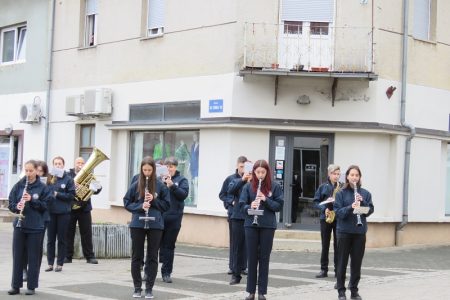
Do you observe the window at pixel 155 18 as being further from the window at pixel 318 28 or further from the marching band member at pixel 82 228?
the marching band member at pixel 82 228

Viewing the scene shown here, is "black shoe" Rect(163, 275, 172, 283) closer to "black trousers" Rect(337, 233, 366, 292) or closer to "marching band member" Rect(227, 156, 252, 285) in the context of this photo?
"marching band member" Rect(227, 156, 252, 285)

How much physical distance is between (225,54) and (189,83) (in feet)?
4.46

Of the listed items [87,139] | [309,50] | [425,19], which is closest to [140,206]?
[309,50]

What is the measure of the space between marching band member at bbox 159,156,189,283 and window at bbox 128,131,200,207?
6.67m

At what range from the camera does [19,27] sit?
24.8 meters

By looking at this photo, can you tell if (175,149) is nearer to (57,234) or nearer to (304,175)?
(304,175)

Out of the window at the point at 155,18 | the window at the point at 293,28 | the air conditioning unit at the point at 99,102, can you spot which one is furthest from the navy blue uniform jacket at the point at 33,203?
the air conditioning unit at the point at 99,102

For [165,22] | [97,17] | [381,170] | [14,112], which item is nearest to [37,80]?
[14,112]

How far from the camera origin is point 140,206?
9.96 meters

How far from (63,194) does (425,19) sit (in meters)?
11.2

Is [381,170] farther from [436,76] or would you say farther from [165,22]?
[165,22]

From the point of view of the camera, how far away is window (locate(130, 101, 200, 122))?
725 inches

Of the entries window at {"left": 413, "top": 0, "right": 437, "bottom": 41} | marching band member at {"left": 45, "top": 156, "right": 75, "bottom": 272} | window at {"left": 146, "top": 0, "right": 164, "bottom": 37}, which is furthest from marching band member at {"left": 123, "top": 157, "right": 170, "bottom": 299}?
window at {"left": 413, "top": 0, "right": 437, "bottom": 41}

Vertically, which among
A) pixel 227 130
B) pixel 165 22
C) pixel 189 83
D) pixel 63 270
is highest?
pixel 165 22
